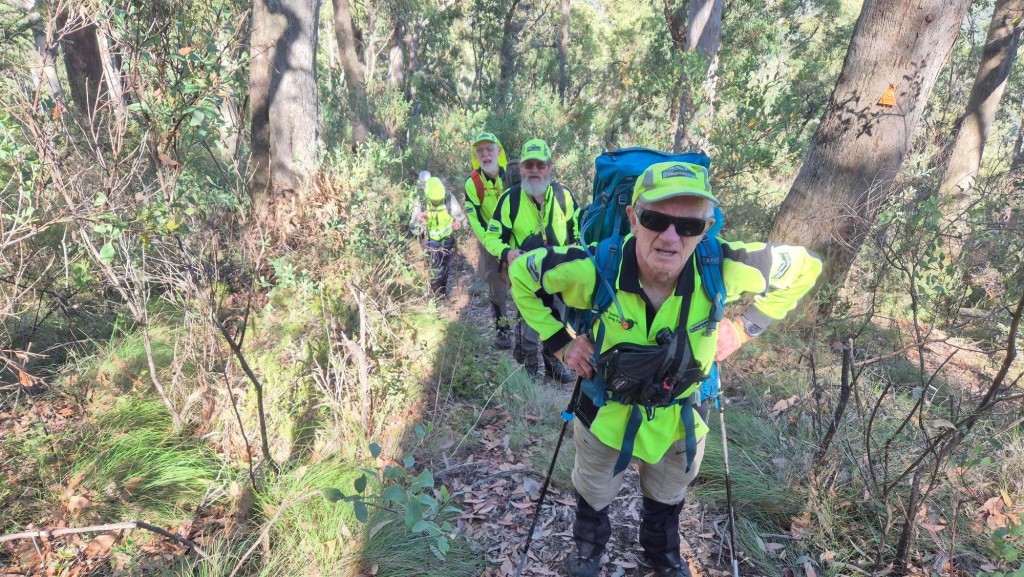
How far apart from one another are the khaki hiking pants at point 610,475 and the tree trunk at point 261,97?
4.92m

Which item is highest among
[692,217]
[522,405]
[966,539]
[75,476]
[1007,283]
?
[692,217]

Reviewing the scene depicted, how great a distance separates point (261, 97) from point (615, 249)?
5.93 meters

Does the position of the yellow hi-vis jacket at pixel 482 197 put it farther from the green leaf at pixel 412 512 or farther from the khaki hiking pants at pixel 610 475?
the green leaf at pixel 412 512

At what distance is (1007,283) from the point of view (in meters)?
4.38

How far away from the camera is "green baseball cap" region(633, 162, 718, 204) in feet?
6.53

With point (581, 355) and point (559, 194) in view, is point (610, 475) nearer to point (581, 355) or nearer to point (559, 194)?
point (581, 355)

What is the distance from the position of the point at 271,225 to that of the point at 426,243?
6.14 ft

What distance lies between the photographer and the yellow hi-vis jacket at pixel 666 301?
2.25m

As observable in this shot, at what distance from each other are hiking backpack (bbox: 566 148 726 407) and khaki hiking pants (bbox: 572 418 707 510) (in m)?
0.28

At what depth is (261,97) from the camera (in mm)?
6402

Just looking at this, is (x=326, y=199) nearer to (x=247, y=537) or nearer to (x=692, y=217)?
(x=247, y=537)

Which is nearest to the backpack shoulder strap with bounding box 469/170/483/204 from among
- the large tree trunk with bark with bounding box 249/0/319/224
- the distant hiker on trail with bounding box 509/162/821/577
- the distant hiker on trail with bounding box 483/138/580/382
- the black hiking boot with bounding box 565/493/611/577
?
the distant hiker on trail with bounding box 483/138/580/382

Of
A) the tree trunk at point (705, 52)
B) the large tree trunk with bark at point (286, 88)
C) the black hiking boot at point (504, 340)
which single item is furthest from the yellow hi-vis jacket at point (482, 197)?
the tree trunk at point (705, 52)

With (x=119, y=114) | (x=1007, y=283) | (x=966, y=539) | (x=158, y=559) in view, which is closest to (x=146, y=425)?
(x=158, y=559)
